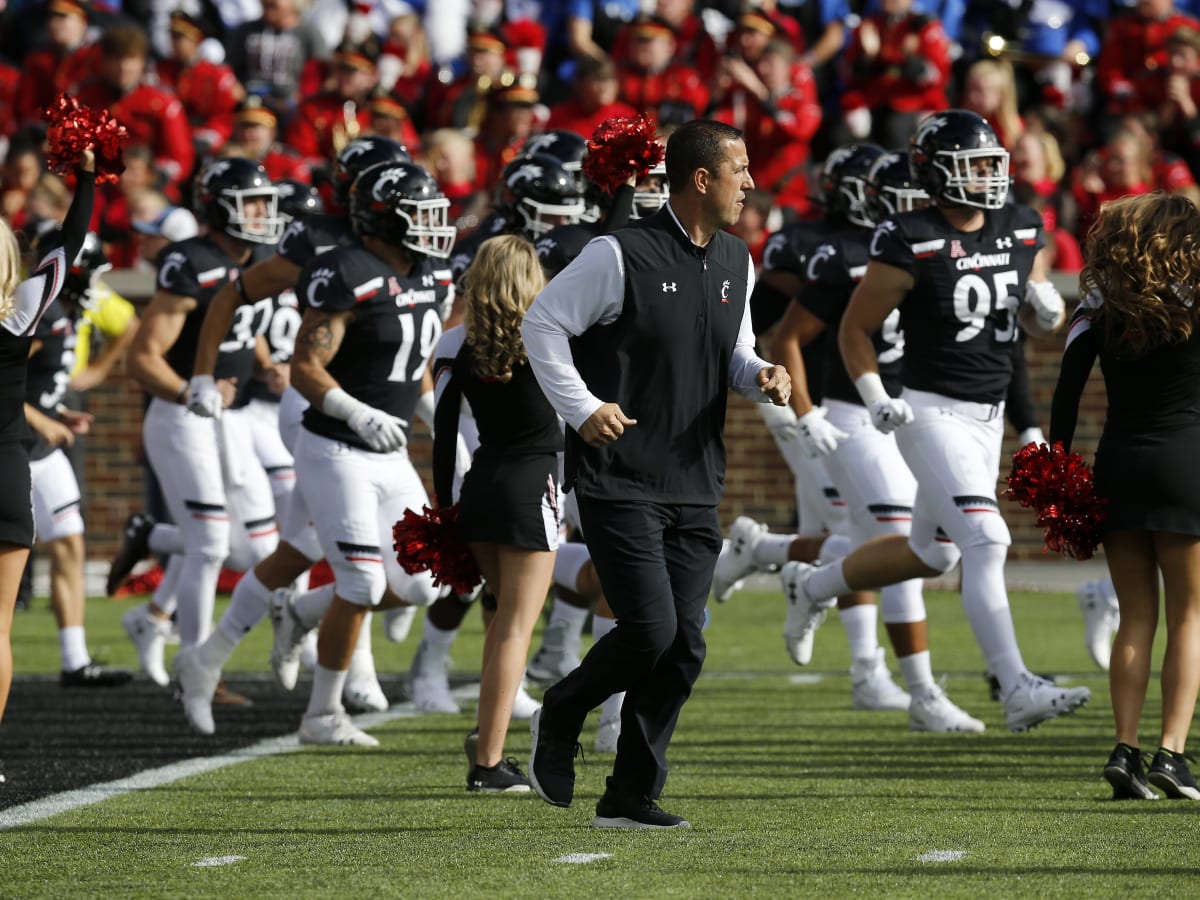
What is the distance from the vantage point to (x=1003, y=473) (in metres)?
15.6

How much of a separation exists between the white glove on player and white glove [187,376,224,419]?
1.10 meters

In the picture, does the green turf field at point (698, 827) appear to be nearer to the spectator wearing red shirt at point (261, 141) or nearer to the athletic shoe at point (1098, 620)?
the athletic shoe at point (1098, 620)

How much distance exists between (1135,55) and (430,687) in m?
10.2

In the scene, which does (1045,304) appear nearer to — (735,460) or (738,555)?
(738,555)

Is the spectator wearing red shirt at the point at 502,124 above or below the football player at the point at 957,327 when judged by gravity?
above

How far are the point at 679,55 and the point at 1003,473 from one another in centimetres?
424

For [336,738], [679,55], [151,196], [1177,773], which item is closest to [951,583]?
[679,55]

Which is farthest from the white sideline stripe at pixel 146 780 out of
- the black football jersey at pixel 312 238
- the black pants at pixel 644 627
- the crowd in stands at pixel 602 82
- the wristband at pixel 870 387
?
the crowd in stands at pixel 602 82

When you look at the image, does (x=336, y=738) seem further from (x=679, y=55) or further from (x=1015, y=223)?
(x=679, y=55)

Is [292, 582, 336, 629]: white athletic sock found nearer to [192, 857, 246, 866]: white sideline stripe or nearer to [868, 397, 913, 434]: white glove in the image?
[868, 397, 913, 434]: white glove

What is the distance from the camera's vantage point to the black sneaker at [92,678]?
32.5 ft

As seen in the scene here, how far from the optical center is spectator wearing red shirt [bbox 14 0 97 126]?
59.1ft

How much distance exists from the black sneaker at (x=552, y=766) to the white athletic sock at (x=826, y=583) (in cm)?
287

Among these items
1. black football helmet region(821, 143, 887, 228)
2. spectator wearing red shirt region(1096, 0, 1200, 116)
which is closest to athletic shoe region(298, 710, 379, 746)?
black football helmet region(821, 143, 887, 228)
